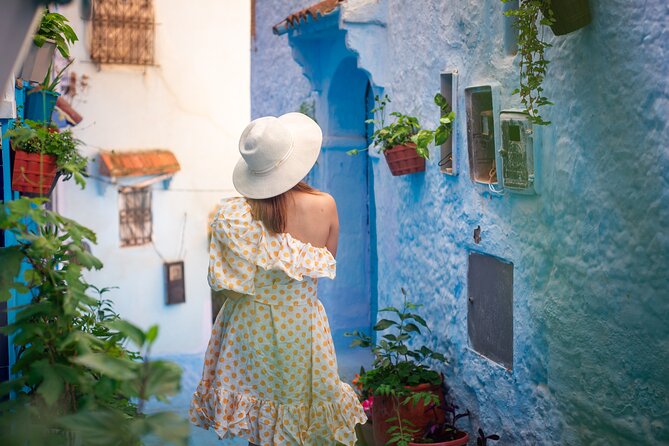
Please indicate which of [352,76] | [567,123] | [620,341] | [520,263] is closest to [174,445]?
[620,341]

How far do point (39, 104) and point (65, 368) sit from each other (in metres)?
3.85

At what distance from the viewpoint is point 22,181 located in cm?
473

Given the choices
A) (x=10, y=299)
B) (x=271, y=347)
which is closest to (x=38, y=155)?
(x=10, y=299)

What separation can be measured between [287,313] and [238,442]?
2225 mm

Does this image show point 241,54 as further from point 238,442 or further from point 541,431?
point 541,431

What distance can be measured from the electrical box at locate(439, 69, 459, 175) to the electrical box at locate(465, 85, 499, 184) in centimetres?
21

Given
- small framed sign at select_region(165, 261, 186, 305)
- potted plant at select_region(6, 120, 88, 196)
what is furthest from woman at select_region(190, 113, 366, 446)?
small framed sign at select_region(165, 261, 186, 305)

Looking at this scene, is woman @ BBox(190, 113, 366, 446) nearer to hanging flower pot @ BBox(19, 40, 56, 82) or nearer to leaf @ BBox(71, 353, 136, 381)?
hanging flower pot @ BBox(19, 40, 56, 82)

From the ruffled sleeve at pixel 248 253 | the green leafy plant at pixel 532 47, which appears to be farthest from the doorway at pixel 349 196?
the green leafy plant at pixel 532 47

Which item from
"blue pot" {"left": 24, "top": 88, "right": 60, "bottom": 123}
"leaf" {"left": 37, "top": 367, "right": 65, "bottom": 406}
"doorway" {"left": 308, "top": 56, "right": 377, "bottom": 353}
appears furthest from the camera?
"doorway" {"left": 308, "top": 56, "right": 377, "bottom": 353}

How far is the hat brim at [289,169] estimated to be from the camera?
436 centimetres

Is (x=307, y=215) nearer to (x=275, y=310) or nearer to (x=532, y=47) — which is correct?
(x=275, y=310)

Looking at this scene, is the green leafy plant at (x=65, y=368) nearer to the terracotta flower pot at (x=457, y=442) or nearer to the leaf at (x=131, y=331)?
the leaf at (x=131, y=331)

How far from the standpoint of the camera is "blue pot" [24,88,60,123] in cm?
561
